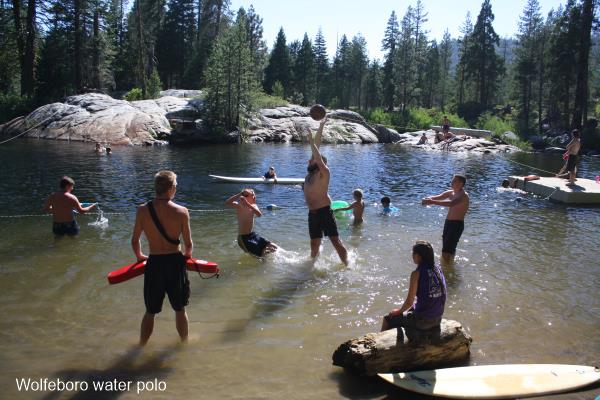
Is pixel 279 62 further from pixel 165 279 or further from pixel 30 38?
pixel 165 279

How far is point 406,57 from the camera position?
65.8 m

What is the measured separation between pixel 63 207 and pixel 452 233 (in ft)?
26.1

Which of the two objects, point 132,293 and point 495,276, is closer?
point 132,293

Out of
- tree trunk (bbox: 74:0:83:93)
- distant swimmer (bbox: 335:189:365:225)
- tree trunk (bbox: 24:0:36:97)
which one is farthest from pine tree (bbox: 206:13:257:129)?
distant swimmer (bbox: 335:189:365:225)

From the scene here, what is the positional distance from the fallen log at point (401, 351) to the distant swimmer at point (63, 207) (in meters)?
7.19

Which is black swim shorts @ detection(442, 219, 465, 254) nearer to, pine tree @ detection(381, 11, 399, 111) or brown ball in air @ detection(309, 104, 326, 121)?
brown ball in air @ detection(309, 104, 326, 121)

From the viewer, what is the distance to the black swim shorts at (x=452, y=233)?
9.07m

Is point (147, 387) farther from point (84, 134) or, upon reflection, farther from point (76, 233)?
point (84, 134)

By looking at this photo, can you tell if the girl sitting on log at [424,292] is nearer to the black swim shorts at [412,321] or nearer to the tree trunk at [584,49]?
the black swim shorts at [412,321]

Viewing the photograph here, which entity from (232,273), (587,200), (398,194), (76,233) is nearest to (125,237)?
(76,233)

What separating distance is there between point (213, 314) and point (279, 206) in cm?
858

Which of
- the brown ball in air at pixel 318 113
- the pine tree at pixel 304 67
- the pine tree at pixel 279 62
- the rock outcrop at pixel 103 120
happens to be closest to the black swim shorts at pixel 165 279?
the brown ball in air at pixel 318 113

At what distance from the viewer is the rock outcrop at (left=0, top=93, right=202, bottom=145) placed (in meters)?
34.9

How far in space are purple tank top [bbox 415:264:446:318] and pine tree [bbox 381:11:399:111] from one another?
6599 centimetres
